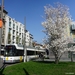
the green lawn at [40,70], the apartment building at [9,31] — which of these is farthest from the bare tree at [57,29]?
the apartment building at [9,31]

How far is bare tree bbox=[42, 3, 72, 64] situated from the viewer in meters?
22.4

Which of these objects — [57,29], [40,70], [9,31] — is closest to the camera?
[40,70]

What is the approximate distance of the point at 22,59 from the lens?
31.1 metres

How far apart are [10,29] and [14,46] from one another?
5147cm

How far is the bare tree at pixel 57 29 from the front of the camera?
22422 mm

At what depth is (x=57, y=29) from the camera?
886 inches

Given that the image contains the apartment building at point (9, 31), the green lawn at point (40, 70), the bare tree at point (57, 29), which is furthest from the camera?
the apartment building at point (9, 31)

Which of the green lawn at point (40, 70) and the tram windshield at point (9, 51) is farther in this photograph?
the tram windshield at point (9, 51)

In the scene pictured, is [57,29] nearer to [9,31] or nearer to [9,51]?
[9,51]

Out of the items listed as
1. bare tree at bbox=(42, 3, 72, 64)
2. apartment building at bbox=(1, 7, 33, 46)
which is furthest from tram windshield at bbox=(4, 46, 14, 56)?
apartment building at bbox=(1, 7, 33, 46)

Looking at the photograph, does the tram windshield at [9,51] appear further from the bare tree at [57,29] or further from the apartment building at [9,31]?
the apartment building at [9,31]

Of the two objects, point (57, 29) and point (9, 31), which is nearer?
point (57, 29)

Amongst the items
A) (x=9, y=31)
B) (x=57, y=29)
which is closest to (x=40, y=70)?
(x=57, y=29)

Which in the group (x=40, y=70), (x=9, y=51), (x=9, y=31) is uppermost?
(x=9, y=31)
